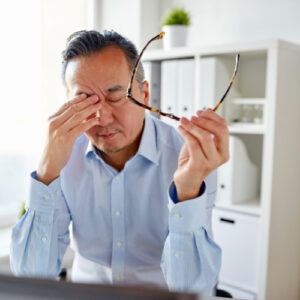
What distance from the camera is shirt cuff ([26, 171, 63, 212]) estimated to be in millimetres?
1124

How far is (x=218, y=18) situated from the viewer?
2451 mm

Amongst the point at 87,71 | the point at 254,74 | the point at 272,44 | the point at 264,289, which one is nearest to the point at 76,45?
the point at 87,71

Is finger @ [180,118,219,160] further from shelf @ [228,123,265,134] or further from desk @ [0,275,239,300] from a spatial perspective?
shelf @ [228,123,265,134]

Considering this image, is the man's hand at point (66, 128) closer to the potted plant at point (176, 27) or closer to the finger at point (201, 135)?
the finger at point (201, 135)

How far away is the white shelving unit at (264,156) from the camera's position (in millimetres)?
1906

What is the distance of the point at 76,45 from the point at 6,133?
1.53 meters

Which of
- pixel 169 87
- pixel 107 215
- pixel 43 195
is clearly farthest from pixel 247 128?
pixel 43 195

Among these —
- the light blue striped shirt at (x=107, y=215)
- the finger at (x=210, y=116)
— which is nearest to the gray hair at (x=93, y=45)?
the light blue striped shirt at (x=107, y=215)

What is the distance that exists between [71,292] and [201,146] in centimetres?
70

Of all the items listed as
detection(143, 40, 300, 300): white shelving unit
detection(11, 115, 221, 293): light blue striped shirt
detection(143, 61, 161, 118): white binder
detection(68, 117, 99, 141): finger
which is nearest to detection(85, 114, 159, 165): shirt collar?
detection(11, 115, 221, 293): light blue striped shirt

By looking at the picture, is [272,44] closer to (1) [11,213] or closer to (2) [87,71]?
(2) [87,71]

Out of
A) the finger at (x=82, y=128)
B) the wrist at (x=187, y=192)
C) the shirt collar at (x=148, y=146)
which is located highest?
the finger at (x=82, y=128)

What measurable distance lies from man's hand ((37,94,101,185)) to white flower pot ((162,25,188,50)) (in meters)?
1.36

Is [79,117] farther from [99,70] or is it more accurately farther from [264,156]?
[264,156]
